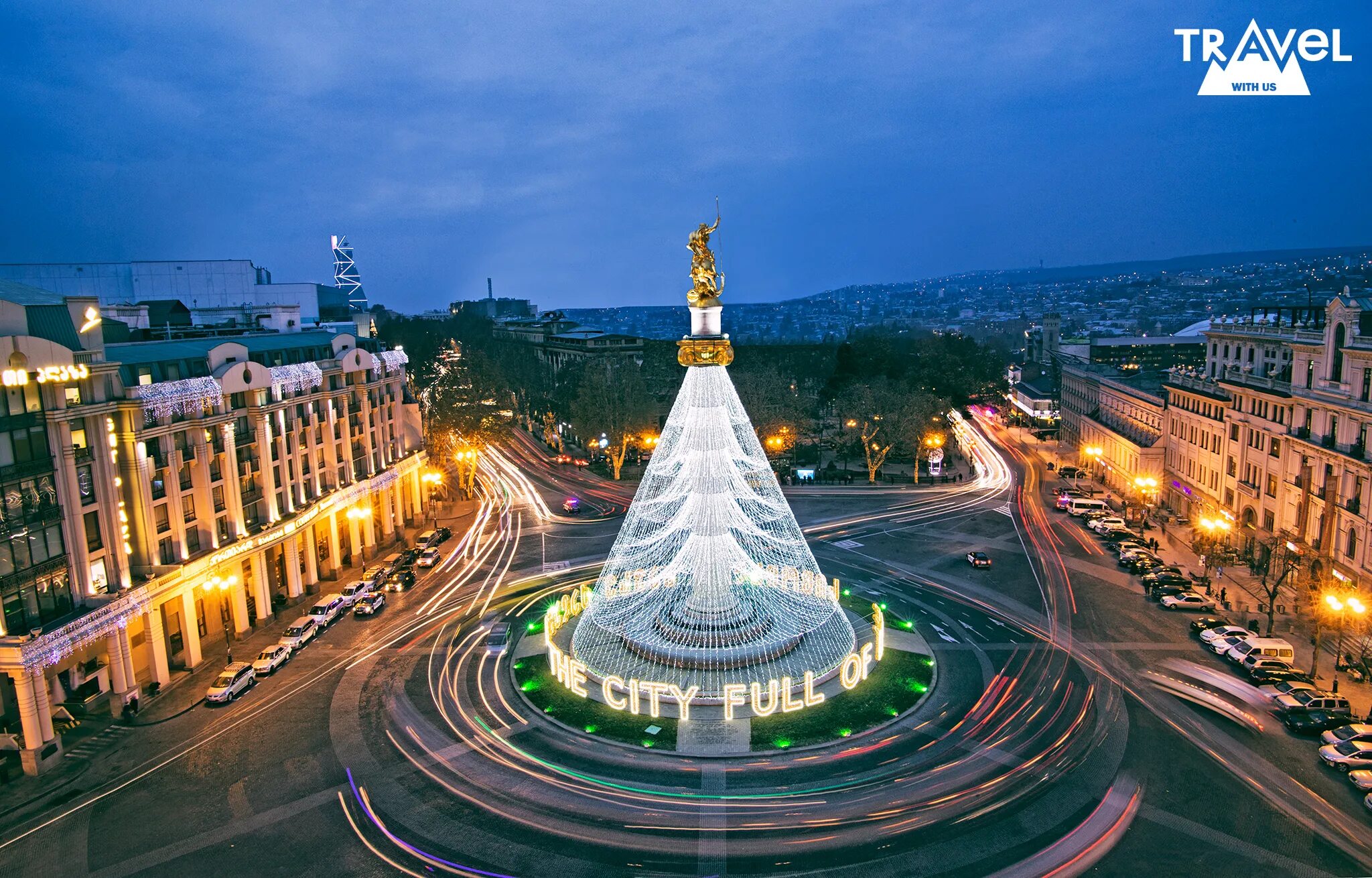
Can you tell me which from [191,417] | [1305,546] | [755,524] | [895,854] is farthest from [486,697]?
[1305,546]

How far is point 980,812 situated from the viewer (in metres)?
30.6

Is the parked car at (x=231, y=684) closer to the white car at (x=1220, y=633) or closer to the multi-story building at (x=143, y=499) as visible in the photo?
the multi-story building at (x=143, y=499)

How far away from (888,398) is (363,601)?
65.8m

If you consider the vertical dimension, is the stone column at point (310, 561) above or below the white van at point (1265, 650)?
above

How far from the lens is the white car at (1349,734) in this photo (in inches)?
1326

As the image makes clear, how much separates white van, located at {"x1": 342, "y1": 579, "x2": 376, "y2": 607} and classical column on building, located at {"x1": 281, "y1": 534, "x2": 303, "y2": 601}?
3209 millimetres

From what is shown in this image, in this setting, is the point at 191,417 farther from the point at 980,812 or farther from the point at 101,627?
the point at 980,812

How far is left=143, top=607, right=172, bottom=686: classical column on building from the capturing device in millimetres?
42656

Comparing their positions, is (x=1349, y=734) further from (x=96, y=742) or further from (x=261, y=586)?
(x=261, y=586)

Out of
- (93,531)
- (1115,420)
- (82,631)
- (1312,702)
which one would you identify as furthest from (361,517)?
(1115,420)

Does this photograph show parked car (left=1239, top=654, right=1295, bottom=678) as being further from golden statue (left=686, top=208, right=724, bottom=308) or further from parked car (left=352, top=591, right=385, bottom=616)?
parked car (left=352, top=591, right=385, bottom=616)

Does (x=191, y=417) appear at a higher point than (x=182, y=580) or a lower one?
higher

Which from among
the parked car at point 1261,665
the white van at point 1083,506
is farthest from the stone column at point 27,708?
the white van at point 1083,506

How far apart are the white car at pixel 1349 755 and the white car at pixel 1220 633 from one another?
12.2 meters
